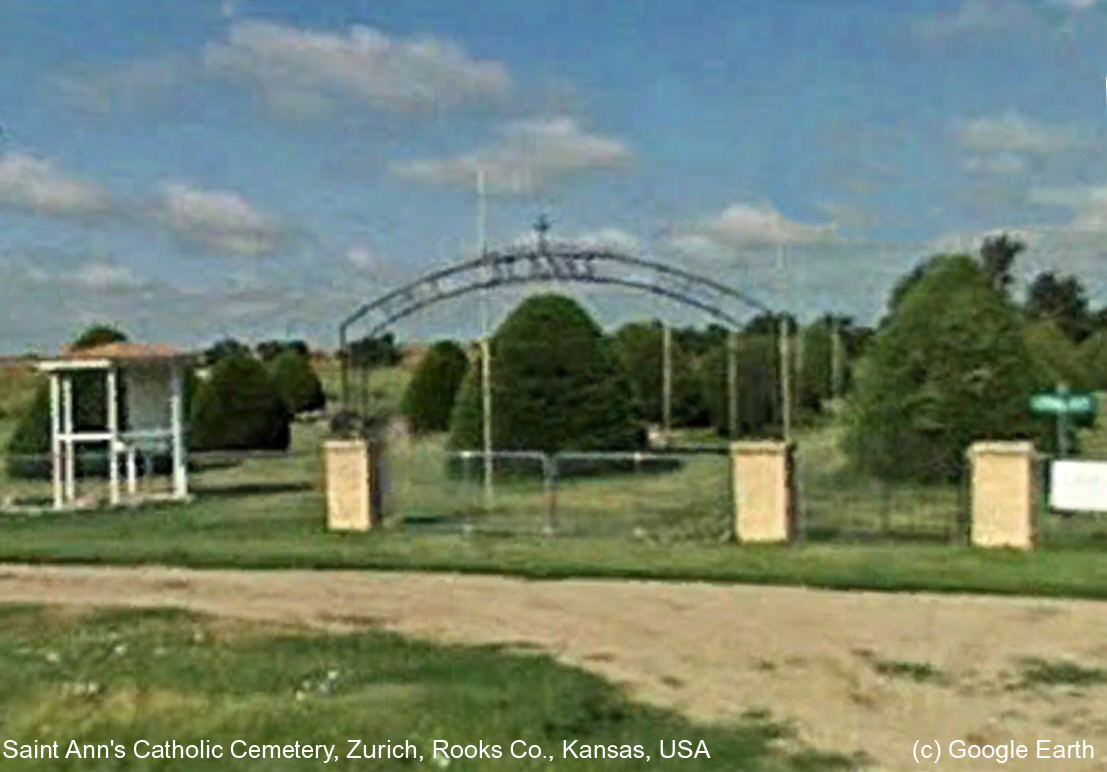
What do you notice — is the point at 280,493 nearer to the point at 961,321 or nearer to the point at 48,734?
the point at 961,321

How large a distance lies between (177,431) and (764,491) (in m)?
13.0

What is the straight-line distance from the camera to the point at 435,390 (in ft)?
168

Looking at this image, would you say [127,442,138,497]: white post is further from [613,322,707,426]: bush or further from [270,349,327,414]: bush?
[270,349,327,414]: bush

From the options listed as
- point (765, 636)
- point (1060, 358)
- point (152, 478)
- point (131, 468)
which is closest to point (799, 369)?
point (1060, 358)

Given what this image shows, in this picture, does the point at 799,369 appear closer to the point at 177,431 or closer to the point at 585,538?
the point at 177,431

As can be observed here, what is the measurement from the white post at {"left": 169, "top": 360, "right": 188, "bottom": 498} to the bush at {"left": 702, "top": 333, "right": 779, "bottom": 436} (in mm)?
23487

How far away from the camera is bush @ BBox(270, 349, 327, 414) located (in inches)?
2534

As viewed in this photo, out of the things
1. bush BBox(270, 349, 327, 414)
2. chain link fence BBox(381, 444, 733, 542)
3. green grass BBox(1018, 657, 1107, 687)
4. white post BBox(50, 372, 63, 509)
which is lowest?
green grass BBox(1018, 657, 1107, 687)

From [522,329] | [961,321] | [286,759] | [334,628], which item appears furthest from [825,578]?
[522,329]

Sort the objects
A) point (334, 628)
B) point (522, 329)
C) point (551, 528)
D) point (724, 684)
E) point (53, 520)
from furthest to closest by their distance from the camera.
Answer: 1. point (522, 329)
2. point (53, 520)
3. point (551, 528)
4. point (334, 628)
5. point (724, 684)

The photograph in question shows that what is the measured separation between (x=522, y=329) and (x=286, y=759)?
27001mm

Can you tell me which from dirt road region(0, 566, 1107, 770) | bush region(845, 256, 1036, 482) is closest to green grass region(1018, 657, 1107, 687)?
dirt road region(0, 566, 1107, 770)

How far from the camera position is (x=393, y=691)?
35.3 feet

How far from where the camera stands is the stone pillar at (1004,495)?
1962 centimetres
